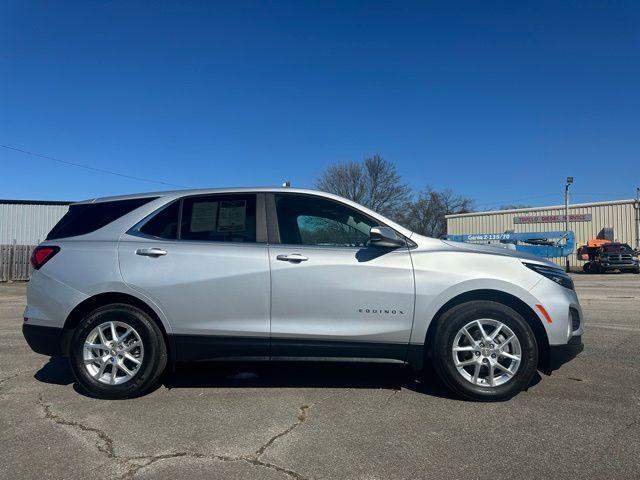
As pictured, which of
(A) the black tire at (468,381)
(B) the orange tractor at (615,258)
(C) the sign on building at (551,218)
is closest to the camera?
(A) the black tire at (468,381)

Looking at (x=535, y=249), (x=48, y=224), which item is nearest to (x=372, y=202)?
(x=535, y=249)

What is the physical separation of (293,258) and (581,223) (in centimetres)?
4290

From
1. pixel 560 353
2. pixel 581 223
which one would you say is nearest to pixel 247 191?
pixel 560 353

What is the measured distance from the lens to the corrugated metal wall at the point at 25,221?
87.0 ft

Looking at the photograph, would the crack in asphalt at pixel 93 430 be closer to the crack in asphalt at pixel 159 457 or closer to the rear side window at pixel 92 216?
the crack in asphalt at pixel 159 457

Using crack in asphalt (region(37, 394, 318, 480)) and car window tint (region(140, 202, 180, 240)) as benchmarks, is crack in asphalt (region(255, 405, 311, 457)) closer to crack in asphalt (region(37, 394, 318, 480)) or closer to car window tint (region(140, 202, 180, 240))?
crack in asphalt (region(37, 394, 318, 480))

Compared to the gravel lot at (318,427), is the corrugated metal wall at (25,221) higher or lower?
higher

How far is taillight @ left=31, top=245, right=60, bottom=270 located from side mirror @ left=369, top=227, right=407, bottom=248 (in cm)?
292

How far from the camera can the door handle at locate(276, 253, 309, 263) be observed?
4227mm

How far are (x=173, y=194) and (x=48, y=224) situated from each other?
26.0 meters

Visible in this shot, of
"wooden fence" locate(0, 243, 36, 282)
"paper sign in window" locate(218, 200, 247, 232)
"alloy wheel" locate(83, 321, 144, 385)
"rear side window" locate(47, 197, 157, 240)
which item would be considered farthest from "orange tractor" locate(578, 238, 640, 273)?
"alloy wheel" locate(83, 321, 144, 385)

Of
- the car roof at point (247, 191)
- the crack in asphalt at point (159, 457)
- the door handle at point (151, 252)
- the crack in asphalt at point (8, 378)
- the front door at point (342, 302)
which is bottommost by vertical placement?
the crack in asphalt at point (159, 457)

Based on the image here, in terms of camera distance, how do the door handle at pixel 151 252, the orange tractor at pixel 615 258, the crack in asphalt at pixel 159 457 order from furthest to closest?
1. the orange tractor at pixel 615 258
2. the door handle at pixel 151 252
3. the crack in asphalt at pixel 159 457

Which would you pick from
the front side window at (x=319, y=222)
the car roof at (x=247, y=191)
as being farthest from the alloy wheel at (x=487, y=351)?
the front side window at (x=319, y=222)
